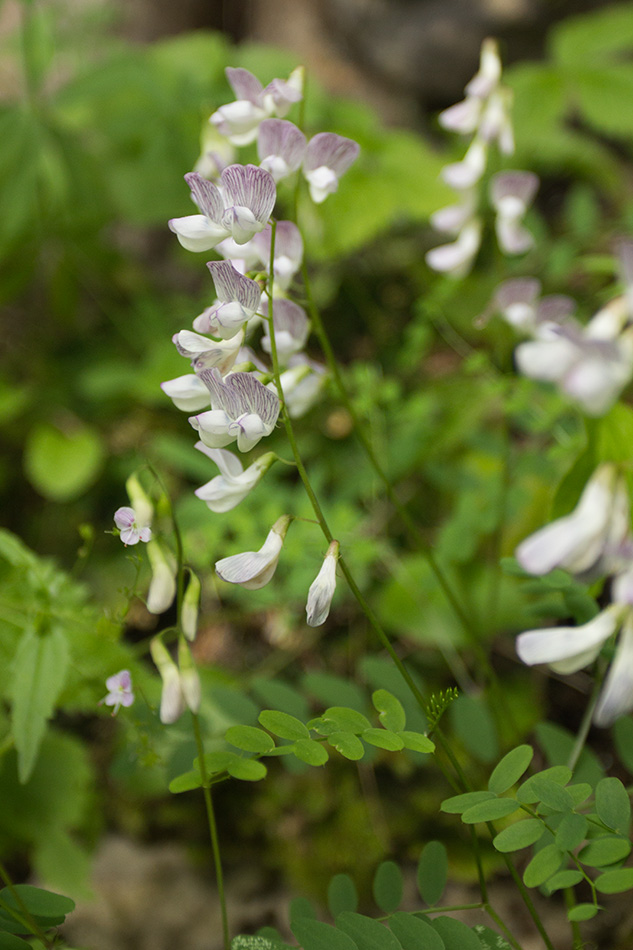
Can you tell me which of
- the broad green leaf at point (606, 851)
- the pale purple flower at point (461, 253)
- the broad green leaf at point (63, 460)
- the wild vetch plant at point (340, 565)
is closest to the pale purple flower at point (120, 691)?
the wild vetch plant at point (340, 565)

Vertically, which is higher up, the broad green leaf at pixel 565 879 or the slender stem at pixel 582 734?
the broad green leaf at pixel 565 879

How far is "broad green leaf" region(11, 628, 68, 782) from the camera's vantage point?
2.98 ft

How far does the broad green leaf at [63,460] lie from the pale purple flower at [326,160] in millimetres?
1461

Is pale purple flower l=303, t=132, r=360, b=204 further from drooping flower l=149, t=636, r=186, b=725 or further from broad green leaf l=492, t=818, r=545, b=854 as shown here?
broad green leaf l=492, t=818, r=545, b=854

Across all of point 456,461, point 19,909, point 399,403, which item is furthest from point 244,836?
point 399,403

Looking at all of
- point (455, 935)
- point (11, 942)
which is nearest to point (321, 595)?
point (455, 935)

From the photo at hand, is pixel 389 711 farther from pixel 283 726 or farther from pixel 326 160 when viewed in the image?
pixel 326 160

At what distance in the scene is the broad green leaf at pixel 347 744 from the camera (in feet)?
2.43

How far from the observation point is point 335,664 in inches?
68.6

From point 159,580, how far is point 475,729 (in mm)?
628

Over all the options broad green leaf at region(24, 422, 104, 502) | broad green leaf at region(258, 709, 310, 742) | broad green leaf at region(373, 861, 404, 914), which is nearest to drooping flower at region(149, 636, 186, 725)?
broad green leaf at region(258, 709, 310, 742)

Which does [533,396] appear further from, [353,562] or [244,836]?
[244,836]

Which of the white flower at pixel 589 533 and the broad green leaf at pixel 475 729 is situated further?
the broad green leaf at pixel 475 729

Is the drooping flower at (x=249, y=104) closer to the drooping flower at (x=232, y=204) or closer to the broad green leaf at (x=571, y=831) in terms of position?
the drooping flower at (x=232, y=204)
